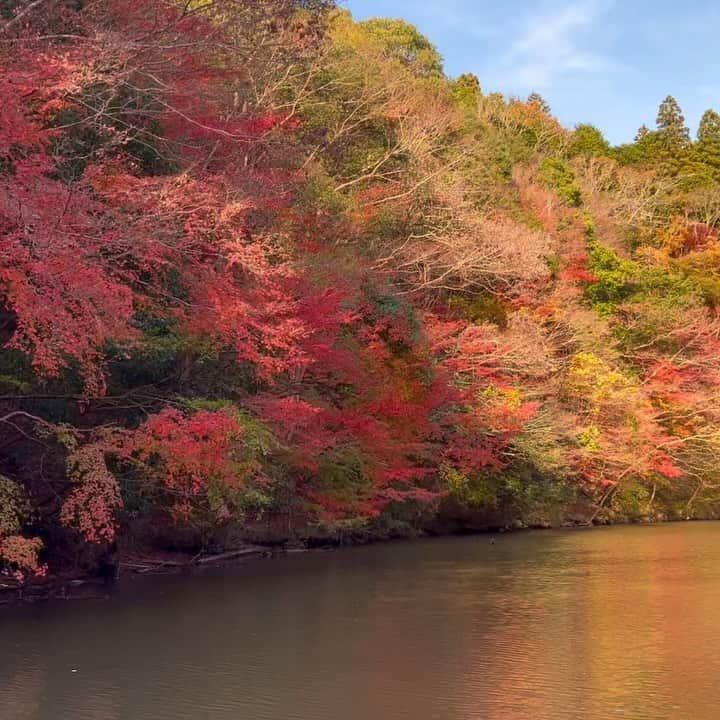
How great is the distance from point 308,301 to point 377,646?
745 centimetres

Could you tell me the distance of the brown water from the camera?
30.9ft

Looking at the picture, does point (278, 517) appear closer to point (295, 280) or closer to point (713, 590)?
point (295, 280)

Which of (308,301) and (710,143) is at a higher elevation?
(710,143)

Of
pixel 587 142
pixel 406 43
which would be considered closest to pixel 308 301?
pixel 406 43

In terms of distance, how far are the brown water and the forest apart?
139cm

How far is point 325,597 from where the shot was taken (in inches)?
621

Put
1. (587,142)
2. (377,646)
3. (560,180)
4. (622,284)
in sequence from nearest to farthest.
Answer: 1. (377,646)
2. (622,284)
3. (560,180)
4. (587,142)

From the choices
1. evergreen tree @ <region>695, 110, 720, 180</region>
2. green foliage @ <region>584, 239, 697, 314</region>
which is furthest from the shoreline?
evergreen tree @ <region>695, 110, 720, 180</region>

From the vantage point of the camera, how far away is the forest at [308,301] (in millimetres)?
13000

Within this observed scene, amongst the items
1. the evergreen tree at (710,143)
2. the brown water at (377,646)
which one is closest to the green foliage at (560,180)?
the evergreen tree at (710,143)

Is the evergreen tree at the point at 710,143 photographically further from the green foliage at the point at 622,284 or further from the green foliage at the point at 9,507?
the green foliage at the point at 9,507

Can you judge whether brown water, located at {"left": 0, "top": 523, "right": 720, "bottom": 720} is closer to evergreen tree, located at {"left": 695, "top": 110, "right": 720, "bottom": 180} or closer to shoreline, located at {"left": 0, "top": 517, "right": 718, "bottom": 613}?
shoreline, located at {"left": 0, "top": 517, "right": 718, "bottom": 613}

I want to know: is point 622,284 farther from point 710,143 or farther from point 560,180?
point 710,143

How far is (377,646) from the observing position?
12.0 metres
